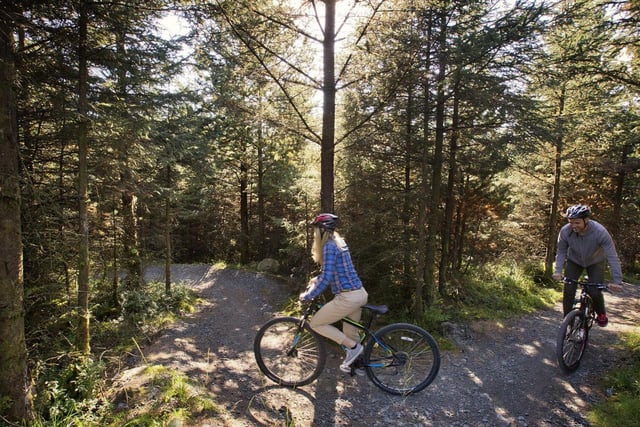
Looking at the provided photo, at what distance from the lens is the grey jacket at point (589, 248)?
5059 mm

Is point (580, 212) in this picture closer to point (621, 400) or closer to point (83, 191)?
point (621, 400)

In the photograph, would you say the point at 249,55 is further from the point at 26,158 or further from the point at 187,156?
the point at 187,156

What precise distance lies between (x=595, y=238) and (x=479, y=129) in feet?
13.7

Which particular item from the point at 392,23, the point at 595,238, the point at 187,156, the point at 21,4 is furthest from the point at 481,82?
the point at 187,156

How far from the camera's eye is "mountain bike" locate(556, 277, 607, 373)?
5.15 meters

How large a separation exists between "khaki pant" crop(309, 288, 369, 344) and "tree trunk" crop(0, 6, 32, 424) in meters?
3.53

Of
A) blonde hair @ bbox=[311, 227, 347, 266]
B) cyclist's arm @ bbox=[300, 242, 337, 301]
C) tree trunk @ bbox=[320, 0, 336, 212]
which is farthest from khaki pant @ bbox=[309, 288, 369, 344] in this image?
tree trunk @ bbox=[320, 0, 336, 212]

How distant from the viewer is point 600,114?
31.7ft

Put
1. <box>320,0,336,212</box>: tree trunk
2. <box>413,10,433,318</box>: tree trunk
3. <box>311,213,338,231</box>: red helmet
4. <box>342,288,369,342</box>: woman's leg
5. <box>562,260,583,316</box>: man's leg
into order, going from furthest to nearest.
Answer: <box>413,10,433,318</box>: tree trunk → <box>320,0,336,212</box>: tree trunk → <box>562,260,583,316</box>: man's leg → <box>311,213,338,231</box>: red helmet → <box>342,288,369,342</box>: woman's leg

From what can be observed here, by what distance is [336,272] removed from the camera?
464 cm

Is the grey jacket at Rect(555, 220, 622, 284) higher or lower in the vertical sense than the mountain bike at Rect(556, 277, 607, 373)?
higher

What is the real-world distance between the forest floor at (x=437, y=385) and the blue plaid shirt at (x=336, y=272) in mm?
1690

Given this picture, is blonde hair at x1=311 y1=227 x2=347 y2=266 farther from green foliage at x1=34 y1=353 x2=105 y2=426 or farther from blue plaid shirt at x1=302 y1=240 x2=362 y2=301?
green foliage at x1=34 y1=353 x2=105 y2=426

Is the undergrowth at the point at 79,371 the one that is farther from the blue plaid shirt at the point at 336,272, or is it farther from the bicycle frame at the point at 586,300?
the bicycle frame at the point at 586,300
